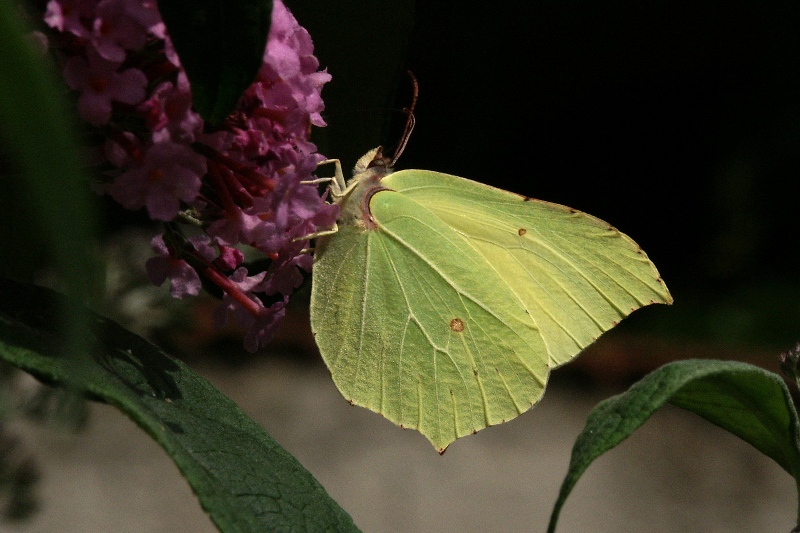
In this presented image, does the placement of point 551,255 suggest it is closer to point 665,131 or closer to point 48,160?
point 48,160

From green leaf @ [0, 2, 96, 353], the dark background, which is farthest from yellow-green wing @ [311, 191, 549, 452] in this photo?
the dark background

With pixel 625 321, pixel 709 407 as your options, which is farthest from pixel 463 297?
pixel 625 321

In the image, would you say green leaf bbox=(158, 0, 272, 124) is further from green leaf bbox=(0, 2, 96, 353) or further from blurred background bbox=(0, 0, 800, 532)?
blurred background bbox=(0, 0, 800, 532)

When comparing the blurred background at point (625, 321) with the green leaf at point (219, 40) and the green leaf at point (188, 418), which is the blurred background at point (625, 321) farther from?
the green leaf at point (219, 40)

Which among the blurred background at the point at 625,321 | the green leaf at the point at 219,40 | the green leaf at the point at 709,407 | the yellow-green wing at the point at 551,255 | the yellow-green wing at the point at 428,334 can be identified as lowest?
the blurred background at the point at 625,321

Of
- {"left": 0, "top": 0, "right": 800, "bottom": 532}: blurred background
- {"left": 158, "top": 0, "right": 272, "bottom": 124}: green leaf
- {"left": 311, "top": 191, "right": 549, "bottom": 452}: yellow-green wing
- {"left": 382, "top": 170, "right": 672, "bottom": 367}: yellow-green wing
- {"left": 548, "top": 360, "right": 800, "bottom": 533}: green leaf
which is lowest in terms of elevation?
{"left": 0, "top": 0, "right": 800, "bottom": 532}: blurred background

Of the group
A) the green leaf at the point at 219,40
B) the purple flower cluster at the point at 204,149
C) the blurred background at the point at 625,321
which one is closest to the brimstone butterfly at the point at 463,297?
the purple flower cluster at the point at 204,149
